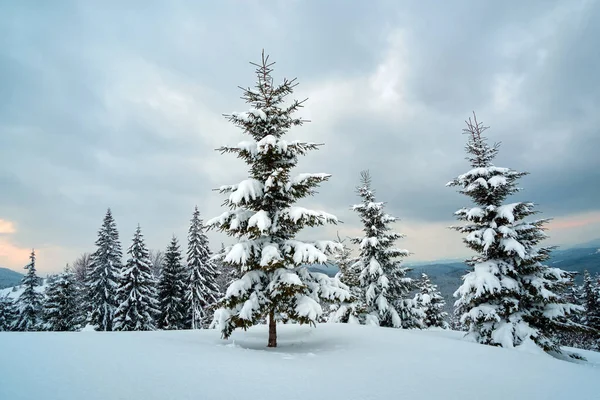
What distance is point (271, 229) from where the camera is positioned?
1069cm

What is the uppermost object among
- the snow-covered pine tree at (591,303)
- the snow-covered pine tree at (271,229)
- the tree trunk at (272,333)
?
the snow-covered pine tree at (271,229)

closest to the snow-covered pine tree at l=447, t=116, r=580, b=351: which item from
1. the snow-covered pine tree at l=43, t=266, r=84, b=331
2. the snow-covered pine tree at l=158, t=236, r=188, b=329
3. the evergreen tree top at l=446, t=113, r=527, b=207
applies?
the evergreen tree top at l=446, t=113, r=527, b=207

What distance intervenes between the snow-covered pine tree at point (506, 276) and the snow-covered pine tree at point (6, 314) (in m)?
52.9

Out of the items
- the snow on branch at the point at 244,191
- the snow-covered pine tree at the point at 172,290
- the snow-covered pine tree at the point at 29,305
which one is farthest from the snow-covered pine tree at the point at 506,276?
the snow-covered pine tree at the point at 29,305

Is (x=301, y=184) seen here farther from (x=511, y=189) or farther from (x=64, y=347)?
(x=511, y=189)

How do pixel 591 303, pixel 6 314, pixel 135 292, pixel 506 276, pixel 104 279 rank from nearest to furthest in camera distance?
pixel 506 276 → pixel 135 292 → pixel 104 279 → pixel 591 303 → pixel 6 314

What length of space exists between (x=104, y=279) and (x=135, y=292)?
4.97m

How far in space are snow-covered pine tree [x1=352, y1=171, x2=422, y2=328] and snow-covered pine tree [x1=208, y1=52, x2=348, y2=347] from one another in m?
11.8

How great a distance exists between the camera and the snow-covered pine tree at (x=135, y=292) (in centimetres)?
2841

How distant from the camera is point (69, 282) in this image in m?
31.5

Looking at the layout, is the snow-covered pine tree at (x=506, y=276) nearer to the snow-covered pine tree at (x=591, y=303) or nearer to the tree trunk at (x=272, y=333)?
the tree trunk at (x=272, y=333)

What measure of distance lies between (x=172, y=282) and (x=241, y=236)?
87.0ft

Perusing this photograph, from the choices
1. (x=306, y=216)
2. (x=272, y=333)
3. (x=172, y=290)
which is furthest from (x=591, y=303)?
(x=172, y=290)

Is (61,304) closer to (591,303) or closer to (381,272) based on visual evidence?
(381,272)
